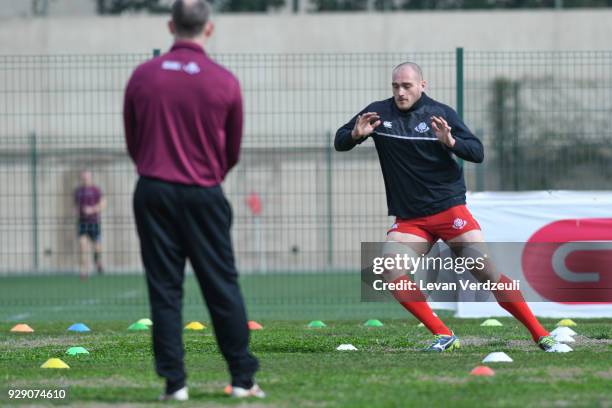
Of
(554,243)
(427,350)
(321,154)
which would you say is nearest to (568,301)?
(554,243)

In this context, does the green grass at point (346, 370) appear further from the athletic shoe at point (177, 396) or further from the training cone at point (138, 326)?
the training cone at point (138, 326)

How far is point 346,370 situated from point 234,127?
1.91 metres

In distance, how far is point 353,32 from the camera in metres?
26.4

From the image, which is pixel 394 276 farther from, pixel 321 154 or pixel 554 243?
pixel 321 154

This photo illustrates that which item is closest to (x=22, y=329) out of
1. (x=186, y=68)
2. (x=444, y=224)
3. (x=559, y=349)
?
(x=444, y=224)

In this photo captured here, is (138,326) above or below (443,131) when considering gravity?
below

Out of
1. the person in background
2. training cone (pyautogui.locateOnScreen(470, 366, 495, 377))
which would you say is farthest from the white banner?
the person in background

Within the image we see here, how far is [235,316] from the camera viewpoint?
18.9 feet

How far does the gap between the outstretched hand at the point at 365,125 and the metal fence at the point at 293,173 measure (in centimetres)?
639

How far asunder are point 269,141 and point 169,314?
32.1 feet

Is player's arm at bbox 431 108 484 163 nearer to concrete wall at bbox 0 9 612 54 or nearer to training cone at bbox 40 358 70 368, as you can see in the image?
training cone at bbox 40 358 70 368

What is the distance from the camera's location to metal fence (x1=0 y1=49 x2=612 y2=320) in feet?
50.7

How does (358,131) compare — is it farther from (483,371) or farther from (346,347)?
(483,371)

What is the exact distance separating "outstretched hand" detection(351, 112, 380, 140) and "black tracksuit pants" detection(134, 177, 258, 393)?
8.23ft
